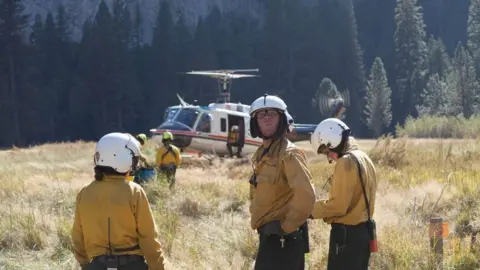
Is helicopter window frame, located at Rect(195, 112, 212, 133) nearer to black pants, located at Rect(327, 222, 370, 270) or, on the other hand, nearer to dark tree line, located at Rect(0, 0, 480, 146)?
black pants, located at Rect(327, 222, 370, 270)

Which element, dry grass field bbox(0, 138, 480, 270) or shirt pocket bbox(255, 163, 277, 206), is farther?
dry grass field bbox(0, 138, 480, 270)

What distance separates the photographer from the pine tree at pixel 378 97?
2112 inches

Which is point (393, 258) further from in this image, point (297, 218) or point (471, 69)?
point (471, 69)

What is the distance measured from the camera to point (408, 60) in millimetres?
64188

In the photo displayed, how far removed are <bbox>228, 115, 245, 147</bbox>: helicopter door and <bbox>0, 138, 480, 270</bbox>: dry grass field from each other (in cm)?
662

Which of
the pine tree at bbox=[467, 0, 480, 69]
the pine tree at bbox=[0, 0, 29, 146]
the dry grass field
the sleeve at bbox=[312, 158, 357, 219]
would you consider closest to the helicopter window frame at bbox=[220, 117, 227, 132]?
the dry grass field

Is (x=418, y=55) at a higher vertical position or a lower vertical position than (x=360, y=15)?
lower

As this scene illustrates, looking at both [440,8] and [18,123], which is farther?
[440,8]

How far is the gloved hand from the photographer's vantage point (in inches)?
156

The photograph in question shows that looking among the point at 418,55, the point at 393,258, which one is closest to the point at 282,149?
the point at 393,258

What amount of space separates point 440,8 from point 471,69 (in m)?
44.4

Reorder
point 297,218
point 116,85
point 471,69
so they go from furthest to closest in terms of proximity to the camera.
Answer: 1. point 116,85
2. point 471,69
3. point 297,218

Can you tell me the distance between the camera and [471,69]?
48875mm

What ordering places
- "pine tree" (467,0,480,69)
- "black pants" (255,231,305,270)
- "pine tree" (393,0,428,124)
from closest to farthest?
"black pants" (255,231,305,270) → "pine tree" (467,0,480,69) → "pine tree" (393,0,428,124)
